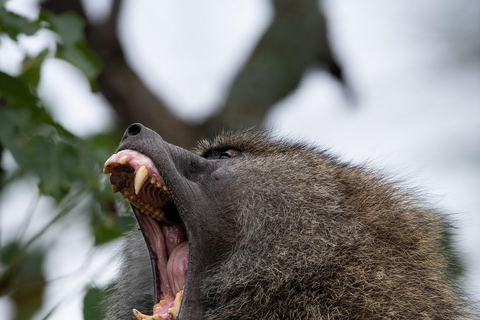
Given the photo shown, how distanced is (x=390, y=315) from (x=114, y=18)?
476 cm

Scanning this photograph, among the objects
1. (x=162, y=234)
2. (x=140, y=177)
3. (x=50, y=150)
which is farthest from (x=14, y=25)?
(x=162, y=234)

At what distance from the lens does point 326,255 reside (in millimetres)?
3031

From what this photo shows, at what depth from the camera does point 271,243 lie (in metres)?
3.09

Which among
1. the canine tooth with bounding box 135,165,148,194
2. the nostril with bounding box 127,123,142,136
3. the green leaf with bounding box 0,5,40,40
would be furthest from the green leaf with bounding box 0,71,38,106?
the canine tooth with bounding box 135,165,148,194

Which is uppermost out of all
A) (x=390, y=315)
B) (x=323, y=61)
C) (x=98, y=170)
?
(x=323, y=61)

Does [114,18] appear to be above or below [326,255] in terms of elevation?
above

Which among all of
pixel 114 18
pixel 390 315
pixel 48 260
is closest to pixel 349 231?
pixel 390 315

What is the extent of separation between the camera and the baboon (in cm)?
297

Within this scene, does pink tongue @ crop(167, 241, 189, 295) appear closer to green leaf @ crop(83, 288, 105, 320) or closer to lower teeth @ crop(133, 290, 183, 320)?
lower teeth @ crop(133, 290, 183, 320)

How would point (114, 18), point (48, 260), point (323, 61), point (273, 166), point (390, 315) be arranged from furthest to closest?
point (323, 61)
point (114, 18)
point (48, 260)
point (273, 166)
point (390, 315)

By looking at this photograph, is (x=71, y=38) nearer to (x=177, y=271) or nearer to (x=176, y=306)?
(x=177, y=271)

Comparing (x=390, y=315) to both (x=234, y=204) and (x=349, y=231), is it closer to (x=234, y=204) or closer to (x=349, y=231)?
(x=349, y=231)

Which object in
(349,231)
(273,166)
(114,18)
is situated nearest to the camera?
(349,231)

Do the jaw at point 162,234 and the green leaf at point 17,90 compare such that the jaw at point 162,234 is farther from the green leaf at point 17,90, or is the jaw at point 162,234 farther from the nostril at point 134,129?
the green leaf at point 17,90
